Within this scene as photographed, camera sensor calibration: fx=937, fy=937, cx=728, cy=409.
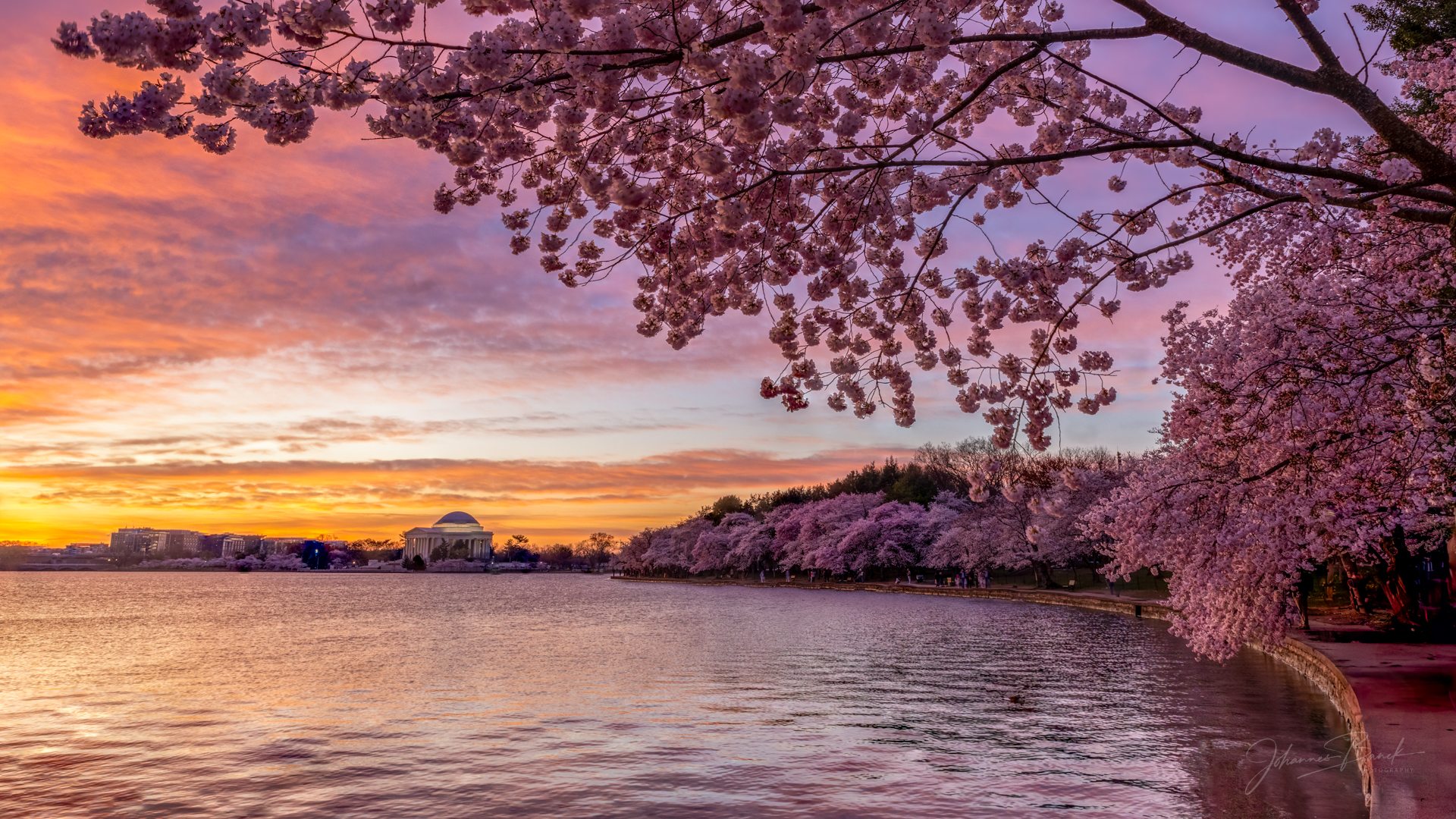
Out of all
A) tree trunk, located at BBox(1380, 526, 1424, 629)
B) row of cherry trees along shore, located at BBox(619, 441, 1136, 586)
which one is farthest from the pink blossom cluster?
tree trunk, located at BBox(1380, 526, 1424, 629)

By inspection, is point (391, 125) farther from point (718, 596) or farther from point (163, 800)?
point (718, 596)

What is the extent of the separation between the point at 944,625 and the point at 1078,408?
107 feet

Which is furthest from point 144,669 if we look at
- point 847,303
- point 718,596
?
point 718,596

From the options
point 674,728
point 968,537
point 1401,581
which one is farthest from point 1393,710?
point 968,537

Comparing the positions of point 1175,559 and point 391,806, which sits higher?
point 1175,559

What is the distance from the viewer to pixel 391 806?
12391mm

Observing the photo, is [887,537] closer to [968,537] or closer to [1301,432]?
[968,537]

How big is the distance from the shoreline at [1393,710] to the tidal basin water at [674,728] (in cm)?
75

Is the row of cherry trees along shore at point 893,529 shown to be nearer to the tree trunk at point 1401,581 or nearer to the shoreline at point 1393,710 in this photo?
the tree trunk at point 1401,581

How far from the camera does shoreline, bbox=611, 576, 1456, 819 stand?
8.52 metres

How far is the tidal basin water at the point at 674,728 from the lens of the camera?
12555mm

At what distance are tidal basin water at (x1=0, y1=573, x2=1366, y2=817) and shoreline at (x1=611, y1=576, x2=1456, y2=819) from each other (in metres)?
0.75

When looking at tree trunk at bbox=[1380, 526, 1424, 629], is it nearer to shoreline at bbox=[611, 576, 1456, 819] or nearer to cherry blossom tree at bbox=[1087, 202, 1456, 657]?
cherry blossom tree at bbox=[1087, 202, 1456, 657]

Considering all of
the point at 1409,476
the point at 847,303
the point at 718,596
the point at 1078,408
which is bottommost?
the point at 718,596
